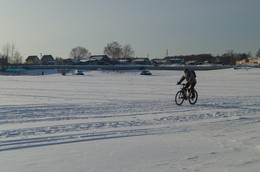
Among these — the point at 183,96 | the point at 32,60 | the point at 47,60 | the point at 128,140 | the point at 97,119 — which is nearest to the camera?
the point at 128,140

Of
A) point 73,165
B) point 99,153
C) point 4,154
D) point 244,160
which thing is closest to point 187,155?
point 244,160

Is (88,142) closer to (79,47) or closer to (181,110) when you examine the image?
(181,110)

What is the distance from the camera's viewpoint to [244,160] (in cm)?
431

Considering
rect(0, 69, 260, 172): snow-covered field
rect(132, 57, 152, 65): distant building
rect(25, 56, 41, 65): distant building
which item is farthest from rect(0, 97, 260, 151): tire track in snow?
rect(25, 56, 41, 65): distant building

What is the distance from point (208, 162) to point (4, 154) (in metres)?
3.89

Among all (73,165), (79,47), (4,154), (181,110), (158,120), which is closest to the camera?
(73,165)

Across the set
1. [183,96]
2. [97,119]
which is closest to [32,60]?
[183,96]

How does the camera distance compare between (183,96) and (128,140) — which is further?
(183,96)

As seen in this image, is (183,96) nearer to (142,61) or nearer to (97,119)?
(97,119)

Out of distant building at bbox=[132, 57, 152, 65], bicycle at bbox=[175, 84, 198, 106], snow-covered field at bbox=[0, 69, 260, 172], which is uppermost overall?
distant building at bbox=[132, 57, 152, 65]

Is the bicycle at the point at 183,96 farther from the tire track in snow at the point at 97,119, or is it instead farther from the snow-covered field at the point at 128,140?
the snow-covered field at the point at 128,140

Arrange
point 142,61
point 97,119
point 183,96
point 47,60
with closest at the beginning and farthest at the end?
point 97,119, point 183,96, point 47,60, point 142,61

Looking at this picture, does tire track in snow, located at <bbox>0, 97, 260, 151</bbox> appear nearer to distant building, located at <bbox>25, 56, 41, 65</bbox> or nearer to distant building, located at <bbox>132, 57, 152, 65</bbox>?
distant building, located at <bbox>132, 57, 152, 65</bbox>

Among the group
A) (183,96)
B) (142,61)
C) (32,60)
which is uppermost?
(32,60)
